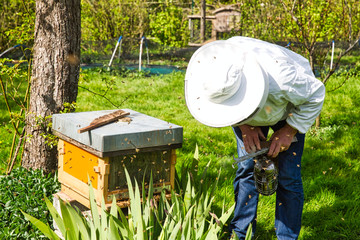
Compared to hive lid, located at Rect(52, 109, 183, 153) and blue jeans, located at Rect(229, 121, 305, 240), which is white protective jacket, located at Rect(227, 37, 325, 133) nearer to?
blue jeans, located at Rect(229, 121, 305, 240)

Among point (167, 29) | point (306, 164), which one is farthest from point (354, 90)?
point (167, 29)

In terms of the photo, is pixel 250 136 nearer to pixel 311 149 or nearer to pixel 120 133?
pixel 120 133

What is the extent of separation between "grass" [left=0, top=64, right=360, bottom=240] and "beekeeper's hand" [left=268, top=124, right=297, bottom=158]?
0.51 metres

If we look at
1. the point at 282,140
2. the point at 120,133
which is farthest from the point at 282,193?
the point at 120,133

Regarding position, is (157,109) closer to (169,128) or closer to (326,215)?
(326,215)

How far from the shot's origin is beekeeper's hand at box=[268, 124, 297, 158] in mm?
2213

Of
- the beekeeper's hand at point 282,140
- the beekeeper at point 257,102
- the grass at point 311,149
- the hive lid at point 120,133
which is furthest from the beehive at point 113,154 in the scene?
→ the beekeeper's hand at point 282,140

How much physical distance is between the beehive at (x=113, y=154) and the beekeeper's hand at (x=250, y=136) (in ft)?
1.20

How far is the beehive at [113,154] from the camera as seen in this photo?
210cm

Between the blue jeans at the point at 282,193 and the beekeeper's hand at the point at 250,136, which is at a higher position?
the beekeeper's hand at the point at 250,136

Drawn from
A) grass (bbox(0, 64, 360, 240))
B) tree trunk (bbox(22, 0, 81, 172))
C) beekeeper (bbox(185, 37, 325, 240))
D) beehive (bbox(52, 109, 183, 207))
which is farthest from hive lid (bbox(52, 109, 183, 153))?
tree trunk (bbox(22, 0, 81, 172))

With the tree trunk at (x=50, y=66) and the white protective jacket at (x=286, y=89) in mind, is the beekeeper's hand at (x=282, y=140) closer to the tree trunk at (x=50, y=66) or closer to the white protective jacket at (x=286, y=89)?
the white protective jacket at (x=286, y=89)

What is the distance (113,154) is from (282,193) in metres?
1.04

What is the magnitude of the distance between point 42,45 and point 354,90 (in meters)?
4.53
